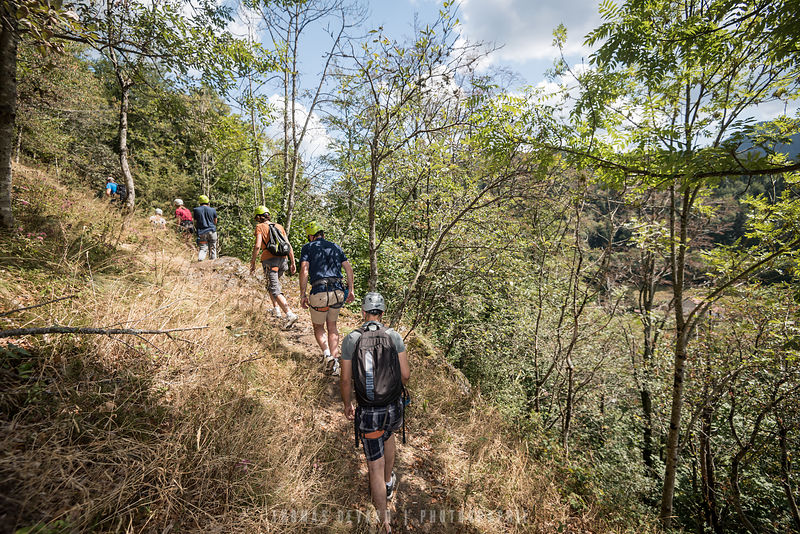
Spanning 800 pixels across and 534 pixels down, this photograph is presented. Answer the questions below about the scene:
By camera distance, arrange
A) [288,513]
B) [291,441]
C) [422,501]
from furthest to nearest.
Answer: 1. [422,501]
2. [291,441]
3. [288,513]

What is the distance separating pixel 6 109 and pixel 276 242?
332cm

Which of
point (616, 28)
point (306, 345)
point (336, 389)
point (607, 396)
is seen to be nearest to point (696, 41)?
point (616, 28)

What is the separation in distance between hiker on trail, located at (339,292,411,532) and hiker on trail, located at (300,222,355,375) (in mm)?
1500

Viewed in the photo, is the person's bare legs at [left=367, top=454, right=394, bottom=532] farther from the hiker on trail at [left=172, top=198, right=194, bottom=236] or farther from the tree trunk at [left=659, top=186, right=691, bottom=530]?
the hiker on trail at [left=172, top=198, right=194, bottom=236]

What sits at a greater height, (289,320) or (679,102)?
(679,102)

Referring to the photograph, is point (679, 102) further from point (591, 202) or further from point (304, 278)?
point (304, 278)

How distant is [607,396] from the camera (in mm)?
9617

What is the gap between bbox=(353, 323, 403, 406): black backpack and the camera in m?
2.54

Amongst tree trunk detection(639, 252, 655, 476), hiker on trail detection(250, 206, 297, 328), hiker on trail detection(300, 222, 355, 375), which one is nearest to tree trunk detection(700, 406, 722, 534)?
tree trunk detection(639, 252, 655, 476)

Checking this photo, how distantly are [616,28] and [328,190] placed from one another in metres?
7.55

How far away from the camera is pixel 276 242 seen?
A: 17.1 feet

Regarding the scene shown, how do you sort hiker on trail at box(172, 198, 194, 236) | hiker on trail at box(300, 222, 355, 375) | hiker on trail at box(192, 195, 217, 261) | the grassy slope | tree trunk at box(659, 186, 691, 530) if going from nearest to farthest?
the grassy slope, hiker on trail at box(300, 222, 355, 375), tree trunk at box(659, 186, 691, 530), hiker on trail at box(192, 195, 217, 261), hiker on trail at box(172, 198, 194, 236)

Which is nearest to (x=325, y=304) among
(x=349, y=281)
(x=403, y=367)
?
(x=349, y=281)

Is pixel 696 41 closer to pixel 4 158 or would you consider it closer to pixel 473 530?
pixel 473 530
